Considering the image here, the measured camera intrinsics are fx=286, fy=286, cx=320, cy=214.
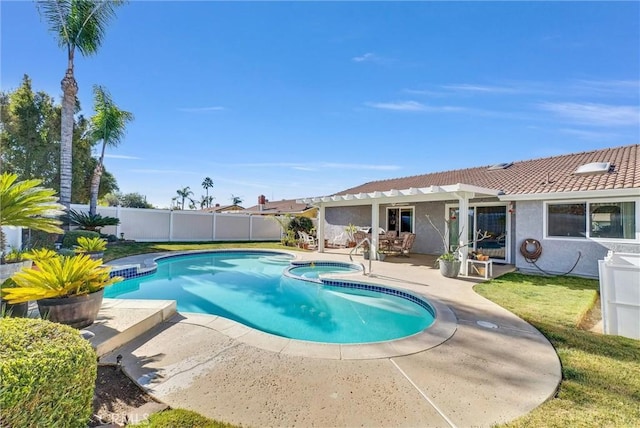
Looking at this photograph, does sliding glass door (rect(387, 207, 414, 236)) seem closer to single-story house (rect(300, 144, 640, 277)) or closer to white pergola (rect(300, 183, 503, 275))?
single-story house (rect(300, 144, 640, 277))

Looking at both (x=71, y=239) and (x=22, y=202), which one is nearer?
(x=22, y=202)

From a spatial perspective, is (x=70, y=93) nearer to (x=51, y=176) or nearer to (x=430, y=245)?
(x=51, y=176)

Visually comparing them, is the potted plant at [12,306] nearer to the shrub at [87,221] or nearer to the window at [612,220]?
the shrub at [87,221]

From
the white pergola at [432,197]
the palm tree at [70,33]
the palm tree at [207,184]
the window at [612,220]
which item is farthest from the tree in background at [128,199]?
the window at [612,220]

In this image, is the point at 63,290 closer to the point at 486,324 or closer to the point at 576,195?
the point at 486,324

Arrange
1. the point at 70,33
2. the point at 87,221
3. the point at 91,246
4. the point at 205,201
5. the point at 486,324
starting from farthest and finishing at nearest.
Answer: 1. the point at 205,201
2. the point at 87,221
3. the point at 70,33
4. the point at 91,246
5. the point at 486,324

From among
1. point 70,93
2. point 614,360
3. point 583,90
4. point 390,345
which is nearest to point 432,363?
point 390,345

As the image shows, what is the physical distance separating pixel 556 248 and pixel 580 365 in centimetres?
868

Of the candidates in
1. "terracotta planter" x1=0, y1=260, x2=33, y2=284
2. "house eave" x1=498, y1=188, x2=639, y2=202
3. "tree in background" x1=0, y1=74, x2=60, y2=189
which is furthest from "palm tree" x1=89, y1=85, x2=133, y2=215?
"house eave" x1=498, y1=188, x2=639, y2=202

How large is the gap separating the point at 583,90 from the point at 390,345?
555 inches

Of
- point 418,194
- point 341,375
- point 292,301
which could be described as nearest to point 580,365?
point 341,375

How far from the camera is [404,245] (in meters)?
14.8

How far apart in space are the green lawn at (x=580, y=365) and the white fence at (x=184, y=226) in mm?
19333

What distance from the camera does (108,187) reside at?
93.2ft
